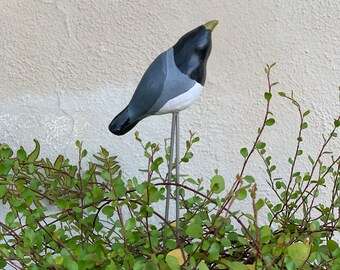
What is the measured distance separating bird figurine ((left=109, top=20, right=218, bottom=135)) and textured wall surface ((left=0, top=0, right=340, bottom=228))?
374mm

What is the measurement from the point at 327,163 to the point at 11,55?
2.23 ft

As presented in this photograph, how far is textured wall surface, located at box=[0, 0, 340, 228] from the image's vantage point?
76 centimetres

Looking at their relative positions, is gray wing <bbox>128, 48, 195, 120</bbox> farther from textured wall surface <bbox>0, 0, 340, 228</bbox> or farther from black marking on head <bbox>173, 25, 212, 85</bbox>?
textured wall surface <bbox>0, 0, 340, 228</bbox>

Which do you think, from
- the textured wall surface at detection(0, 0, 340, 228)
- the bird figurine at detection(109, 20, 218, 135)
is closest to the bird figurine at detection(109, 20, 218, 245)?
the bird figurine at detection(109, 20, 218, 135)

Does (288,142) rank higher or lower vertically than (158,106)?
higher

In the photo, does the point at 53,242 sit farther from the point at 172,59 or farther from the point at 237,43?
the point at 237,43

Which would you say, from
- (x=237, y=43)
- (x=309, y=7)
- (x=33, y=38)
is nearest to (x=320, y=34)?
(x=309, y=7)

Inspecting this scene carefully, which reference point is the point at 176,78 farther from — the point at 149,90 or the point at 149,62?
the point at 149,62

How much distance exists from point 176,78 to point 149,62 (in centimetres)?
40

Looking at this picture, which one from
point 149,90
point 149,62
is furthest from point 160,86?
point 149,62

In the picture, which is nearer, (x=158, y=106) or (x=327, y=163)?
(x=158, y=106)

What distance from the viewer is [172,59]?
1.37 ft

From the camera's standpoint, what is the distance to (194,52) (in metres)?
0.41

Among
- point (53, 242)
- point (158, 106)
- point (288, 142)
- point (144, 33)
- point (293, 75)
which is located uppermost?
point (144, 33)
